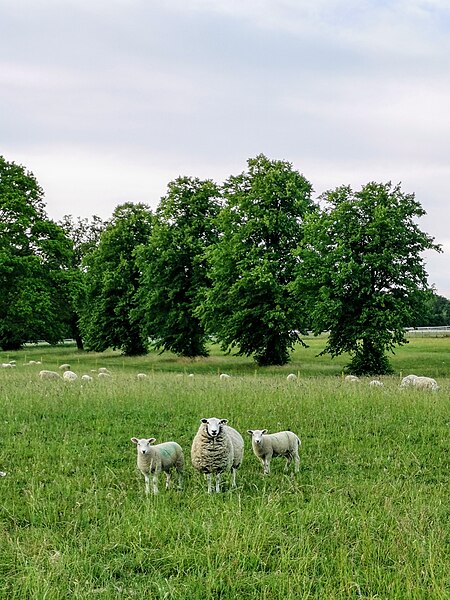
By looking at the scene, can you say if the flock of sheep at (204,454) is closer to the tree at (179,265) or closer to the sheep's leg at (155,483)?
the sheep's leg at (155,483)

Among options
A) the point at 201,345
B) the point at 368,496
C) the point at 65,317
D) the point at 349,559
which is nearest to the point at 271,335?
the point at 201,345

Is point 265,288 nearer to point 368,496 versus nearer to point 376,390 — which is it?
point 376,390

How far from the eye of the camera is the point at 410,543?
19.9ft

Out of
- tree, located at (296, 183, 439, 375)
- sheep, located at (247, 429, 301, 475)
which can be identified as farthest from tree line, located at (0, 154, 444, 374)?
sheep, located at (247, 429, 301, 475)

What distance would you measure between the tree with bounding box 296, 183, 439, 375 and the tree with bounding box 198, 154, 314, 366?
2.86 meters

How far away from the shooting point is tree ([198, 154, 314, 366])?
114ft

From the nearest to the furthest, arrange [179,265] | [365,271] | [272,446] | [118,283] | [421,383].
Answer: [272,446] < [421,383] < [365,271] < [179,265] < [118,283]

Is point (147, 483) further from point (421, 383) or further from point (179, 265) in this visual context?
point (179, 265)

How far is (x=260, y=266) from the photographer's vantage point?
34.4 m

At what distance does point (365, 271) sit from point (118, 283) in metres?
25.1

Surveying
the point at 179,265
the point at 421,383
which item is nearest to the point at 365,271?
the point at 421,383

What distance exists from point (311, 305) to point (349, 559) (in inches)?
1047

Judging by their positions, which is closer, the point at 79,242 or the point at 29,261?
the point at 29,261

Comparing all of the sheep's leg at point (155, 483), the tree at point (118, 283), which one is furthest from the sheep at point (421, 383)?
the tree at point (118, 283)
